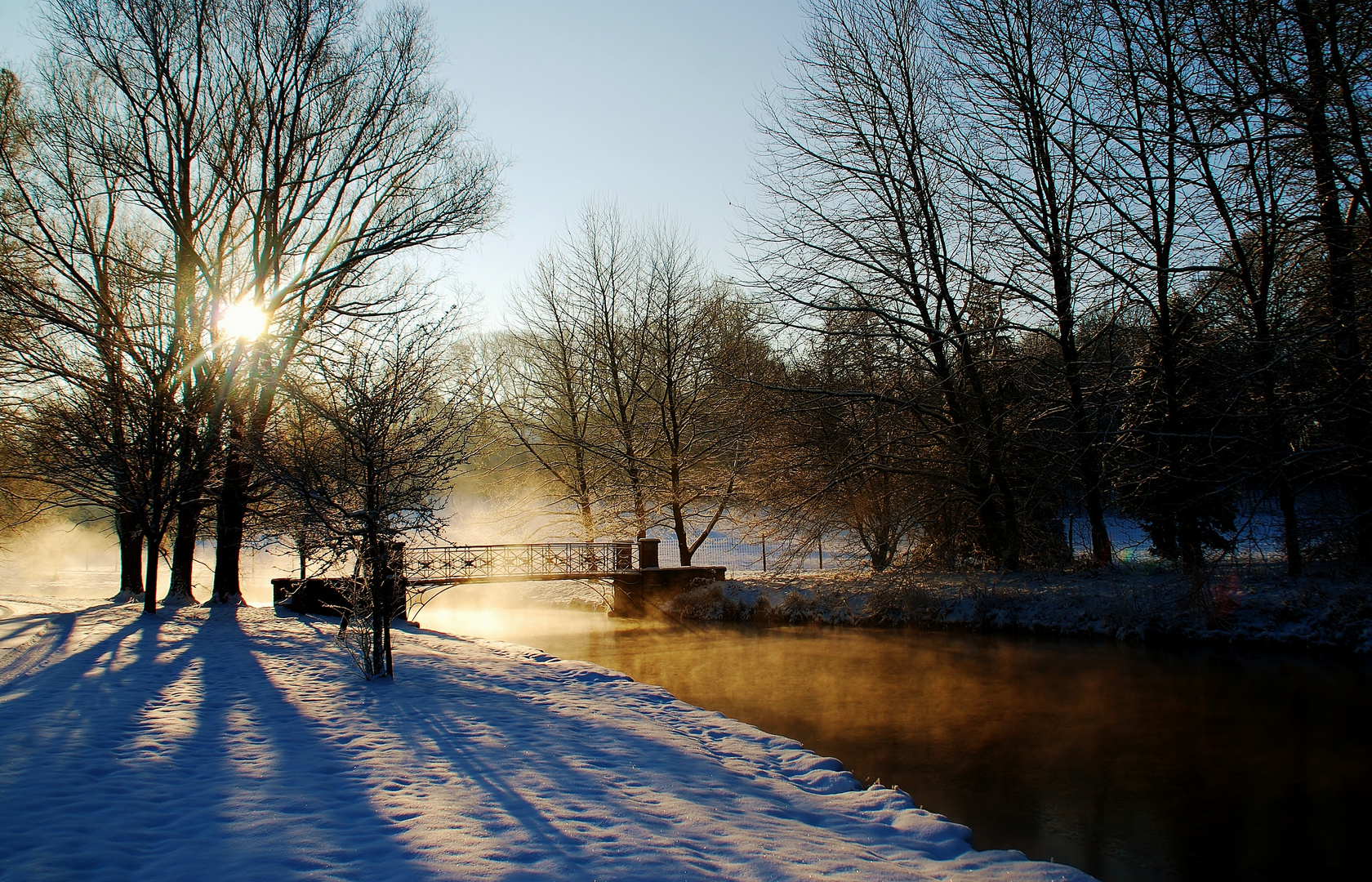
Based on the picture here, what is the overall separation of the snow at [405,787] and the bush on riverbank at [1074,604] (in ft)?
26.8

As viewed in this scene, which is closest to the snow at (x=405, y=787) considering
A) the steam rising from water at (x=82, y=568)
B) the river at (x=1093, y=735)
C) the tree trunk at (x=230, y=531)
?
the river at (x=1093, y=735)

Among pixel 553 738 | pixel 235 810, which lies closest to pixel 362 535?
pixel 553 738

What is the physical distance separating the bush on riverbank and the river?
580mm

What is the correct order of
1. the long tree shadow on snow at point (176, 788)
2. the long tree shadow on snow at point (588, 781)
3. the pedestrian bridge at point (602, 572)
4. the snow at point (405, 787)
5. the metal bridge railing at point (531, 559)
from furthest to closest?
1. the metal bridge railing at point (531, 559)
2. the pedestrian bridge at point (602, 572)
3. the long tree shadow on snow at point (588, 781)
4. the snow at point (405, 787)
5. the long tree shadow on snow at point (176, 788)

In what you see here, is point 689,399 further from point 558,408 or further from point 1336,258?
point 1336,258

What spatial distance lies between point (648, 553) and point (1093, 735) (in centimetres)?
A: 1393

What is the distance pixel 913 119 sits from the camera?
16750 mm

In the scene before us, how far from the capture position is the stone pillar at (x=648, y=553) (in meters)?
20.8

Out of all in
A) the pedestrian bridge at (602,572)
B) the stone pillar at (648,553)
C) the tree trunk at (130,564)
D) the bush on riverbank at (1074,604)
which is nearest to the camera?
the bush on riverbank at (1074,604)

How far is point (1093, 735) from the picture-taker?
27.0 feet

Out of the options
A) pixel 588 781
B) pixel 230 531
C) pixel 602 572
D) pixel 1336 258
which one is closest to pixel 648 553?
pixel 602 572

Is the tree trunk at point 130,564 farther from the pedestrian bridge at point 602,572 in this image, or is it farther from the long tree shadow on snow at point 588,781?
the long tree shadow on snow at point 588,781

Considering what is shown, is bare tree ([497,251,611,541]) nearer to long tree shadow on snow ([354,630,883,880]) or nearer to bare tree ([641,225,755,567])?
bare tree ([641,225,755,567])

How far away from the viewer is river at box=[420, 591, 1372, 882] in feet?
18.6
